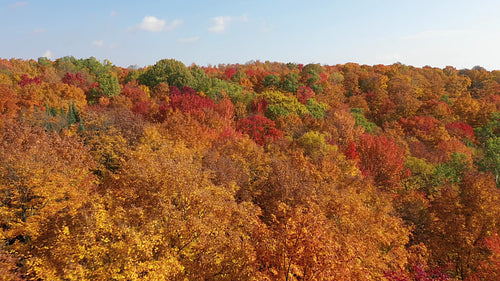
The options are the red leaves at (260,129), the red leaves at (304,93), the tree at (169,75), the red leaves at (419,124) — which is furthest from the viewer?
the red leaves at (304,93)

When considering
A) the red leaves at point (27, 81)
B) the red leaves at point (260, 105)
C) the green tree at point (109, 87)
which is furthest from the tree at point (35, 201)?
the red leaves at point (27, 81)

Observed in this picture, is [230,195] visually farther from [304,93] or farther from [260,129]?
[304,93]

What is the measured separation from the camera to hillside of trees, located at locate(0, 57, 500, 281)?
47.3ft

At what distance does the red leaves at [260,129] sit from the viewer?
1915 inches

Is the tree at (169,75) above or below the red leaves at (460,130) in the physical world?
above

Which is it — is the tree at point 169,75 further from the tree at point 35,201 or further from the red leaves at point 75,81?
the tree at point 35,201

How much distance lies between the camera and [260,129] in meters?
49.8

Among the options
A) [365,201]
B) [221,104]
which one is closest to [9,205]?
[365,201]

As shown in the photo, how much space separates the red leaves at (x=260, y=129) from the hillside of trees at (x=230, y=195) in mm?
305

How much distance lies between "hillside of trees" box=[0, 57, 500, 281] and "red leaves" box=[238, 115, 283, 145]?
0.30 metres

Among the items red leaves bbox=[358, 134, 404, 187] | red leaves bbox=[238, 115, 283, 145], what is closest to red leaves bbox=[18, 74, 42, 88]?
red leaves bbox=[238, 115, 283, 145]

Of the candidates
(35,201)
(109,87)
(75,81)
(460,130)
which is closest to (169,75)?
(109,87)

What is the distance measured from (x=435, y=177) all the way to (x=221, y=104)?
37729 mm

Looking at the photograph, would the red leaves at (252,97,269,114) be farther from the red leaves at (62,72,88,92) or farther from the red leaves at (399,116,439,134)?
the red leaves at (62,72,88,92)
